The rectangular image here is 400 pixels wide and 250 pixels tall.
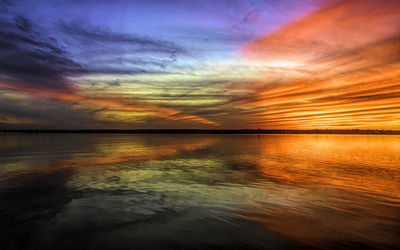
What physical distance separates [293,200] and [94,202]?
365 inches

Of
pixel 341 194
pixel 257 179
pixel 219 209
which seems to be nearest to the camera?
pixel 219 209

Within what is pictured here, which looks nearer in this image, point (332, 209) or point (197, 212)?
point (197, 212)

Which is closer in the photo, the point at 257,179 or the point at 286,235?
the point at 286,235

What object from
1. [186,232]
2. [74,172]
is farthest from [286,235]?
[74,172]

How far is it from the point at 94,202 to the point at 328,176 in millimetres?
15808

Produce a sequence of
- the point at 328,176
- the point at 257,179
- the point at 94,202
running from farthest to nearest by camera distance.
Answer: the point at 328,176 → the point at 257,179 → the point at 94,202

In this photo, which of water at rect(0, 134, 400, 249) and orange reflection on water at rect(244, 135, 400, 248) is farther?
orange reflection on water at rect(244, 135, 400, 248)

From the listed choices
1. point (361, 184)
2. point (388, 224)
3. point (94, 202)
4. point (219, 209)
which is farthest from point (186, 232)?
point (361, 184)

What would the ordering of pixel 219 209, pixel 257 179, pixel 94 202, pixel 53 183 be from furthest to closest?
pixel 257 179 → pixel 53 183 → pixel 94 202 → pixel 219 209

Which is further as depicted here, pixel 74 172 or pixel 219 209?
pixel 74 172

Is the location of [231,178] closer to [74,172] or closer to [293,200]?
[293,200]

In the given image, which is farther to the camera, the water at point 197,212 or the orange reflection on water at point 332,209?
the orange reflection on water at point 332,209

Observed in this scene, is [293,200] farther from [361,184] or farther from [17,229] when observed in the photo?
[17,229]

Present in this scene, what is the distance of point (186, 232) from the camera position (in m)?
8.31
